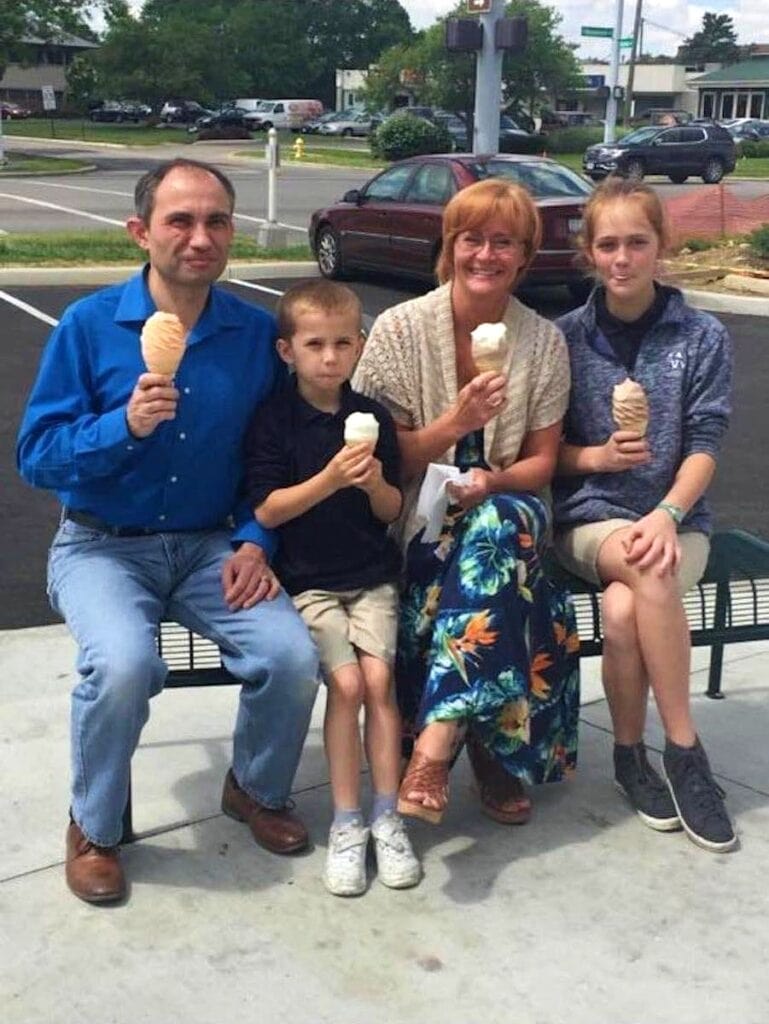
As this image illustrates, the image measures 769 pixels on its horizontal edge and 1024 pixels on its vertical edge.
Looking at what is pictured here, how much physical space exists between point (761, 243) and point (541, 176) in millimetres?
2908

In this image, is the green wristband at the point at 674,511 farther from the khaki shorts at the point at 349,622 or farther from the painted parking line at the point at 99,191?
the painted parking line at the point at 99,191

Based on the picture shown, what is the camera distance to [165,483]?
10.4 feet

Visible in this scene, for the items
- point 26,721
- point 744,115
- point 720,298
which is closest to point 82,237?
point 720,298

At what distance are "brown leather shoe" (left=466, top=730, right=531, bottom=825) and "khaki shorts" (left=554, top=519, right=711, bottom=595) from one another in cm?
55

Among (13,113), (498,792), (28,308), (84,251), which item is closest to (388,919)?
(498,792)

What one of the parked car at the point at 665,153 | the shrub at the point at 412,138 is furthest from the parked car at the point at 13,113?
the parked car at the point at 665,153

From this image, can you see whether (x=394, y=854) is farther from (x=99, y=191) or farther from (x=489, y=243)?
(x=99, y=191)

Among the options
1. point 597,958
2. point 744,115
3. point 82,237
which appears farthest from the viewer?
point 744,115

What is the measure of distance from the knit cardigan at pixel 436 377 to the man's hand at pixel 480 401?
207mm

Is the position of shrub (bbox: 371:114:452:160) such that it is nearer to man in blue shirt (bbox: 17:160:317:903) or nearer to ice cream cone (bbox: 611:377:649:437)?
ice cream cone (bbox: 611:377:649:437)

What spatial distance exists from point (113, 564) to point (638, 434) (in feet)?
4.45

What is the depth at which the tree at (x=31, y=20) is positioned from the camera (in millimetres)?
35812

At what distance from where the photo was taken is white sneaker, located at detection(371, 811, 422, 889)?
305 centimetres

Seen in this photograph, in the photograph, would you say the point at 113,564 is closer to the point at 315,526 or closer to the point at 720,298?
the point at 315,526
